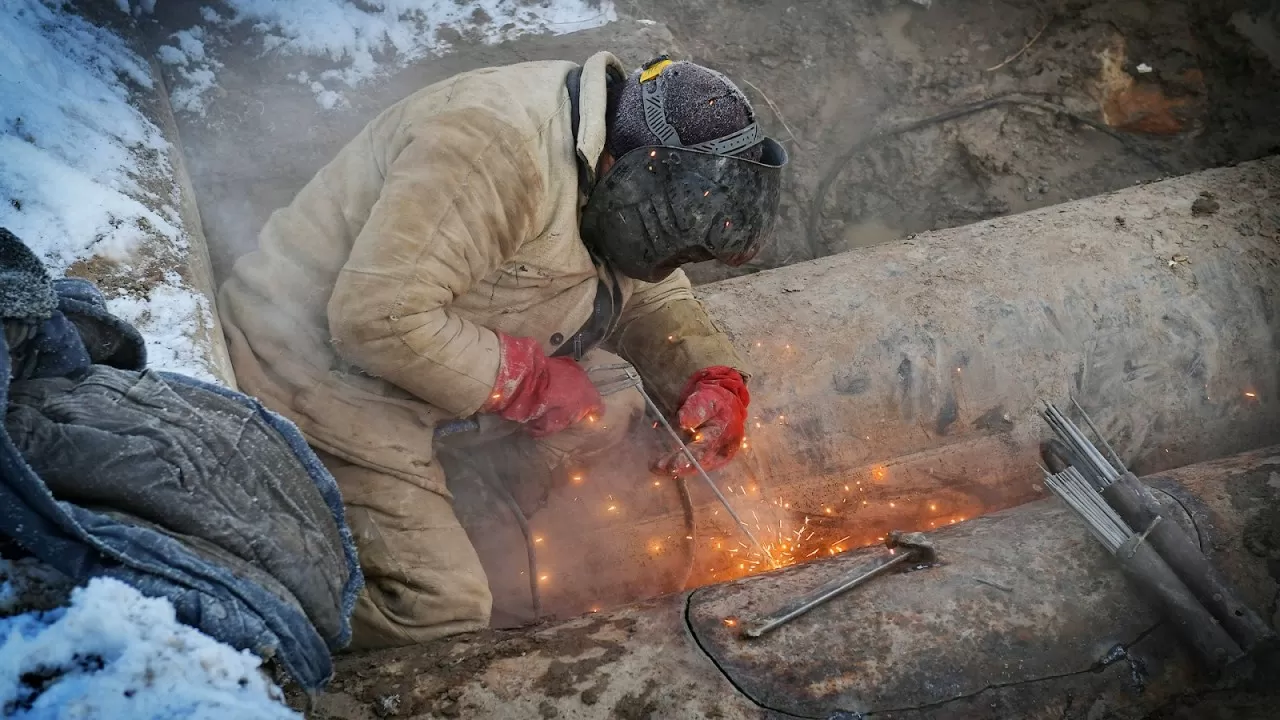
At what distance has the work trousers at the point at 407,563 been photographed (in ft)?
7.86

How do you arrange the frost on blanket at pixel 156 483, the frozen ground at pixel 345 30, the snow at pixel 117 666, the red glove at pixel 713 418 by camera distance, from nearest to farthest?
the snow at pixel 117 666, the frost on blanket at pixel 156 483, the red glove at pixel 713 418, the frozen ground at pixel 345 30

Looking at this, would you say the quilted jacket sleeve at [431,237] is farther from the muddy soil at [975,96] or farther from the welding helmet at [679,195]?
the muddy soil at [975,96]

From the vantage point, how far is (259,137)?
386 centimetres

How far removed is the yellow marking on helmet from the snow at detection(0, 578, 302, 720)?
5.83 feet

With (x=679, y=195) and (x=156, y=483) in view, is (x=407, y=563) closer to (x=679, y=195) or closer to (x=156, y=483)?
(x=156, y=483)

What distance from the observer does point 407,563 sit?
97.7 inches

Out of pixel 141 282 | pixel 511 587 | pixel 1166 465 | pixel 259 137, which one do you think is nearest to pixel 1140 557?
pixel 1166 465

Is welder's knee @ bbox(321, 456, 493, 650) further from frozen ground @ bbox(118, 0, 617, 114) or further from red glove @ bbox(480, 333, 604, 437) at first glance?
frozen ground @ bbox(118, 0, 617, 114)

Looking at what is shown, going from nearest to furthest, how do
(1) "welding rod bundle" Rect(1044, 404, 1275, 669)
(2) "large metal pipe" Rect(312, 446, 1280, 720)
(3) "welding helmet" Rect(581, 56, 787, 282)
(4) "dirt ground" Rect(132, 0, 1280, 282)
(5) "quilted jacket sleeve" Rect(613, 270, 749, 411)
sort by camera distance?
(2) "large metal pipe" Rect(312, 446, 1280, 720) → (1) "welding rod bundle" Rect(1044, 404, 1275, 669) → (3) "welding helmet" Rect(581, 56, 787, 282) → (5) "quilted jacket sleeve" Rect(613, 270, 749, 411) → (4) "dirt ground" Rect(132, 0, 1280, 282)

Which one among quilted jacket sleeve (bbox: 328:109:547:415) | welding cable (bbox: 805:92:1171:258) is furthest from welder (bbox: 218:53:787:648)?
welding cable (bbox: 805:92:1171:258)

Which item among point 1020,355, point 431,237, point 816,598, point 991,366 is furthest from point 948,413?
point 431,237

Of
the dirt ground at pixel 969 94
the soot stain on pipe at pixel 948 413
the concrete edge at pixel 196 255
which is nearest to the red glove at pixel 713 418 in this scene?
the soot stain on pipe at pixel 948 413

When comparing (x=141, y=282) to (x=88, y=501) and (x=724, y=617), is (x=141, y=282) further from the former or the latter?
(x=724, y=617)

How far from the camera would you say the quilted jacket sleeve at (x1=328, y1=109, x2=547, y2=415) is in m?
2.18
